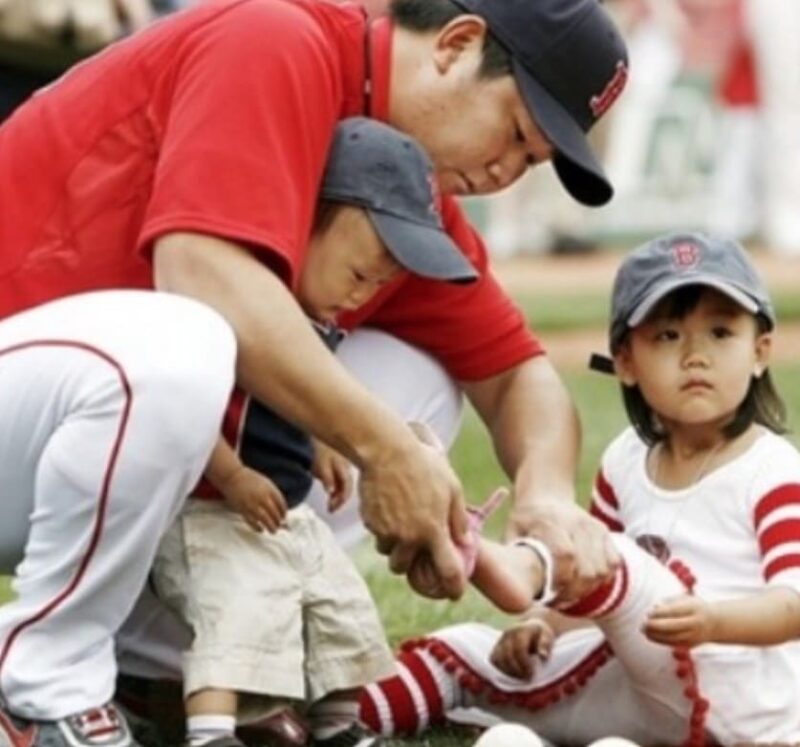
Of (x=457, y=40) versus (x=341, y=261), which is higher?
(x=457, y=40)

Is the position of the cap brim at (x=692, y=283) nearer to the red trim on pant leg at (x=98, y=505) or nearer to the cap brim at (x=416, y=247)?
the cap brim at (x=416, y=247)

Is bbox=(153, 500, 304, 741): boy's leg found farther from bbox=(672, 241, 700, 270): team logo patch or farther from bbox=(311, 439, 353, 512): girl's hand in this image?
bbox=(672, 241, 700, 270): team logo patch

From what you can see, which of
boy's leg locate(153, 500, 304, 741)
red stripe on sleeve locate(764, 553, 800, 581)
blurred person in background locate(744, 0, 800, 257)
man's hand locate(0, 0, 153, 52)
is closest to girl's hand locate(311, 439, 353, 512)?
boy's leg locate(153, 500, 304, 741)

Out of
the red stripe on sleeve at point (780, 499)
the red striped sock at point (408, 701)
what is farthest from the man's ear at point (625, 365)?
the red striped sock at point (408, 701)

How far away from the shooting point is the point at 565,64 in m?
4.64

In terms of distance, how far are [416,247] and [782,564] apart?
679 mm

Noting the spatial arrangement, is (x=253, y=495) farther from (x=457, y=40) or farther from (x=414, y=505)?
(x=457, y=40)

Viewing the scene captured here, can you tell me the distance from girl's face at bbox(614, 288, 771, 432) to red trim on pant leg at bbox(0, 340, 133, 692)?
0.90 m

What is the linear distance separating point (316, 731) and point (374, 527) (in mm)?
512

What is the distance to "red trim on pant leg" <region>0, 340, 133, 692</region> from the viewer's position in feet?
14.0

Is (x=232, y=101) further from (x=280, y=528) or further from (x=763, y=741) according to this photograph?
(x=763, y=741)

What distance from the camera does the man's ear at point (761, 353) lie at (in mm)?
4832

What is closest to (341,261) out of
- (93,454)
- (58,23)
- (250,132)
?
(250,132)

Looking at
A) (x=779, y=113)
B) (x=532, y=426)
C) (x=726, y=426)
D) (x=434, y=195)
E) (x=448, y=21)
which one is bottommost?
(x=779, y=113)
